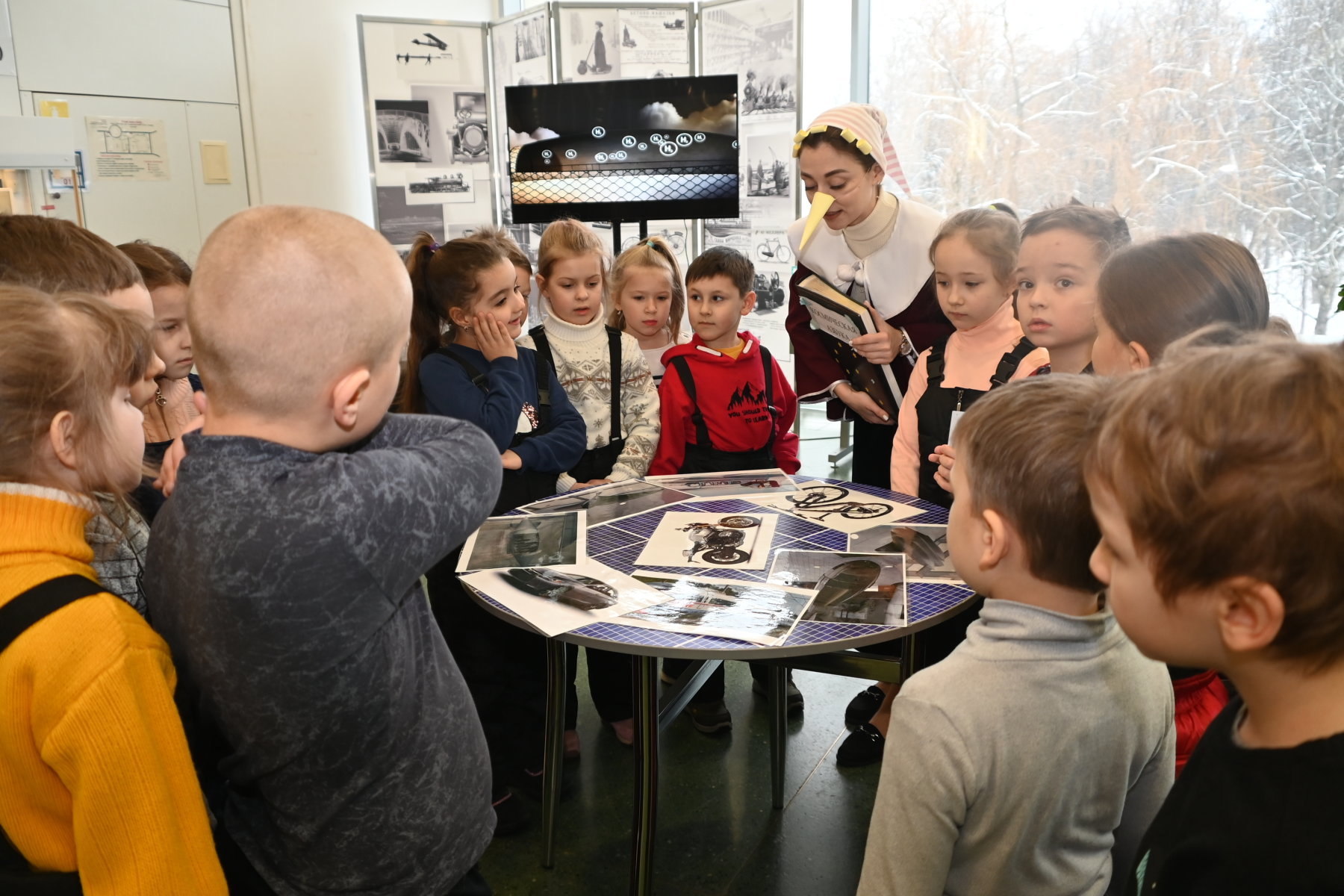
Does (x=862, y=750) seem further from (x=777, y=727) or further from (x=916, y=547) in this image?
(x=916, y=547)

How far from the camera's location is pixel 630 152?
13.4ft

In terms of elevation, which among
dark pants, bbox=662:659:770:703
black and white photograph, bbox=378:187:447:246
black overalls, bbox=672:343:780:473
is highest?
black and white photograph, bbox=378:187:447:246

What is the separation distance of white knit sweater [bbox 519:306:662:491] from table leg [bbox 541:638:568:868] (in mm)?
855

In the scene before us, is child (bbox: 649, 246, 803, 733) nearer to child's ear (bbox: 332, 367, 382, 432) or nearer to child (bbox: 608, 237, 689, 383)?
child (bbox: 608, 237, 689, 383)

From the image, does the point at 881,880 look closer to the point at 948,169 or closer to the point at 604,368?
the point at 604,368

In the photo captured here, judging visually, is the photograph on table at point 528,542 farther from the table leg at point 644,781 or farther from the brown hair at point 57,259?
the brown hair at point 57,259

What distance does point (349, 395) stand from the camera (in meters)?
1.01

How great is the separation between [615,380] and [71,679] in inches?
77.1

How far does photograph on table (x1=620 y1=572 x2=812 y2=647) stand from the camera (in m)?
1.49

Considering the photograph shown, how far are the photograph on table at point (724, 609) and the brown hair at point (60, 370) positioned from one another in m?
0.82

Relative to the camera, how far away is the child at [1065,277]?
205 cm

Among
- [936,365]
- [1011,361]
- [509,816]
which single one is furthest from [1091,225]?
[509,816]

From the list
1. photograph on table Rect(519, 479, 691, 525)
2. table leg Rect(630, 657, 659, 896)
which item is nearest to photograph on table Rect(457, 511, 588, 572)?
photograph on table Rect(519, 479, 691, 525)

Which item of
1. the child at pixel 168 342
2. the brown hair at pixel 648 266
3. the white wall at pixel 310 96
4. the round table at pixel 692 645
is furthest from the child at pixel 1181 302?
the white wall at pixel 310 96
